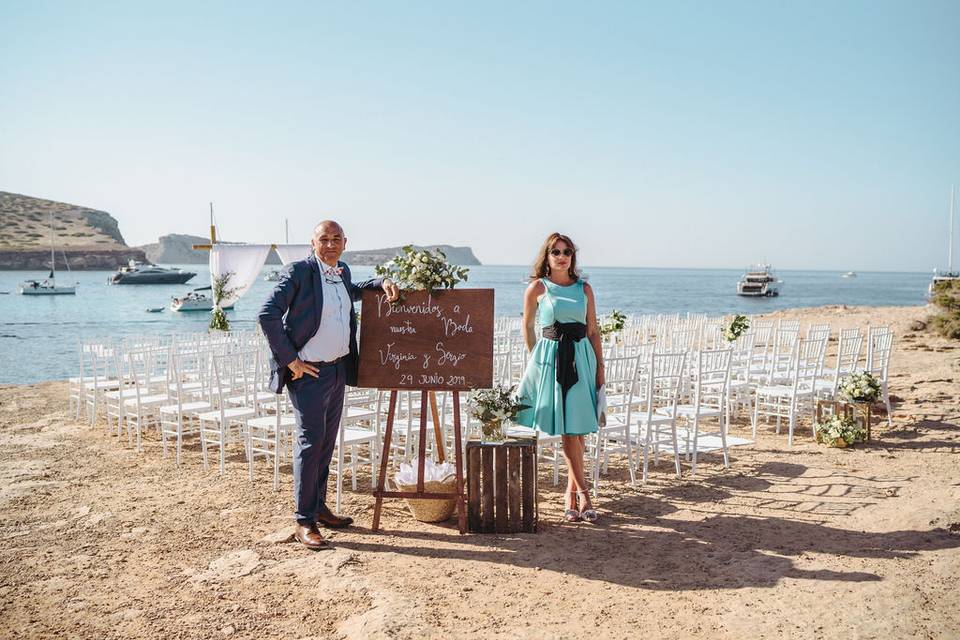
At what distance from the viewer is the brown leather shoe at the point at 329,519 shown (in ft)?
15.9

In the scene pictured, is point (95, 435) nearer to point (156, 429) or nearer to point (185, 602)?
point (156, 429)

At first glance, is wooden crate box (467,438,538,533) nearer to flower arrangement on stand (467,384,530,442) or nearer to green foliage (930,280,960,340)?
flower arrangement on stand (467,384,530,442)

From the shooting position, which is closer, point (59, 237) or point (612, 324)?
point (612, 324)

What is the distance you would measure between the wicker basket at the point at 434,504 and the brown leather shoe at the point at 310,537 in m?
0.69

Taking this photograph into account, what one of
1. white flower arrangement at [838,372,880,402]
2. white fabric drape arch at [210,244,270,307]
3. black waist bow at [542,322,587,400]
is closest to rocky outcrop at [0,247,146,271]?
white fabric drape arch at [210,244,270,307]

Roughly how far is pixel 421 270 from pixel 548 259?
2.89ft

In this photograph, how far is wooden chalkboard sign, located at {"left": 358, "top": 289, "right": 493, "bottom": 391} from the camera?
189 inches

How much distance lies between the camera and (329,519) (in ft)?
16.0

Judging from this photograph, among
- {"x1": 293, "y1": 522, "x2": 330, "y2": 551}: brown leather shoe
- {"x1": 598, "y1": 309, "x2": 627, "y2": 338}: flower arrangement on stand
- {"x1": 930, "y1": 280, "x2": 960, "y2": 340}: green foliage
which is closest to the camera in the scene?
{"x1": 293, "y1": 522, "x2": 330, "y2": 551}: brown leather shoe

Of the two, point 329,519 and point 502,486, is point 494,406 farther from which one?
point 329,519

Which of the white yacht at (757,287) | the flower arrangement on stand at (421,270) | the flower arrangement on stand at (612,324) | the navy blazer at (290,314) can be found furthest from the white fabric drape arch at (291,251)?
the white yacht at (757,287)

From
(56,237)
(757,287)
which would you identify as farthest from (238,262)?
(56,237)

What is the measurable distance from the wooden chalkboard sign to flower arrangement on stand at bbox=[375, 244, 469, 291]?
0.08 m

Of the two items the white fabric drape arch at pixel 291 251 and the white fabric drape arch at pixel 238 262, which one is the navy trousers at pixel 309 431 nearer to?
the white fabric drape arch at pixel 291 251
